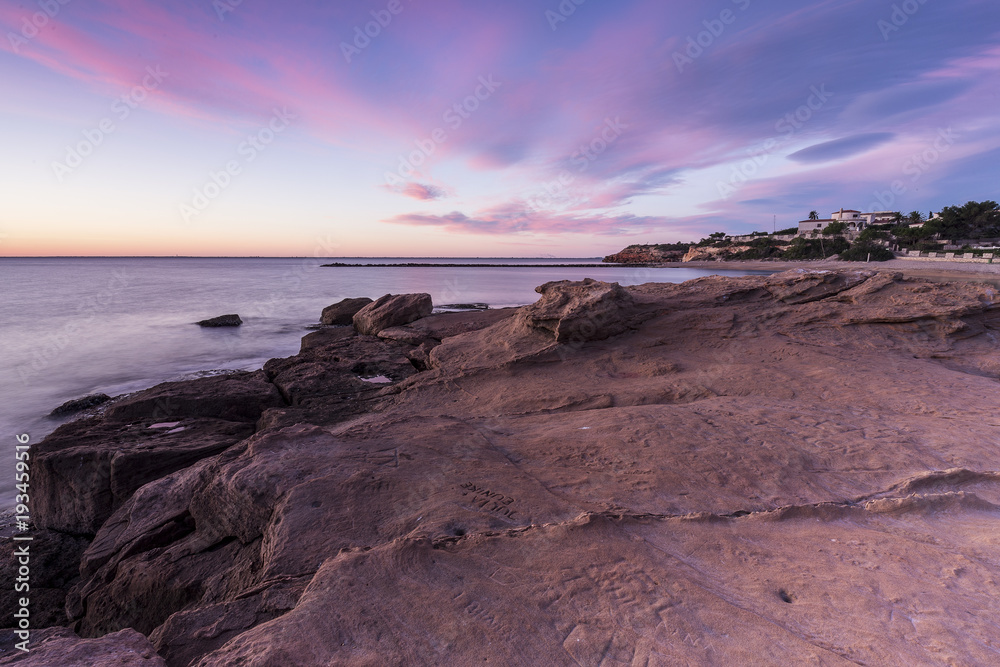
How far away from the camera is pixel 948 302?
9.22m

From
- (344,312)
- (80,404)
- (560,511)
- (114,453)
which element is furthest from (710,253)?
(114,453)

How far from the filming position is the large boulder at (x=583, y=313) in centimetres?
945

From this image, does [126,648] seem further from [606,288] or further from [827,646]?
[606,288]

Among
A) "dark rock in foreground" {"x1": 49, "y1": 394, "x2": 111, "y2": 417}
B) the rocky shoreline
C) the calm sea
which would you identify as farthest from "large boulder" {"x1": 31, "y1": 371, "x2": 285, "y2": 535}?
"dark rock in foreground" {"x1": 49, "y1": 394, "x2": 111, "y2": 417}

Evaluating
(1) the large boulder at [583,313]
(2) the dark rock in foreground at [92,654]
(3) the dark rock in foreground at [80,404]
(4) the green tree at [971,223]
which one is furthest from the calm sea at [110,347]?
(4) the green tree at [971,223]

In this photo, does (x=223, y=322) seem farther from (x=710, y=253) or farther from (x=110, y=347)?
(x=710, y=253)

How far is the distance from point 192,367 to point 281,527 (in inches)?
589

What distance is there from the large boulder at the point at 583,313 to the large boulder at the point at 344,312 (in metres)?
12.7

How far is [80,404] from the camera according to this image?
11.3 m

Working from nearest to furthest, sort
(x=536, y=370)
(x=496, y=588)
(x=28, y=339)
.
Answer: (x=496, y=588) < (x=536, y=370) < (x=28, y=339)

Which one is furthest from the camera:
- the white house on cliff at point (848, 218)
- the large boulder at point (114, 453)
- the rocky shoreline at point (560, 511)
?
the white house on cliff at point (848, 218)

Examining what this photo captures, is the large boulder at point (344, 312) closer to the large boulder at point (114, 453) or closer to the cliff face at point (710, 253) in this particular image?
the large boulder at point (114, 453)

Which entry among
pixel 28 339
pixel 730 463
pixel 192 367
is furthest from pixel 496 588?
pixel 28 339

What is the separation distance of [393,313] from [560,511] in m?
12.1
